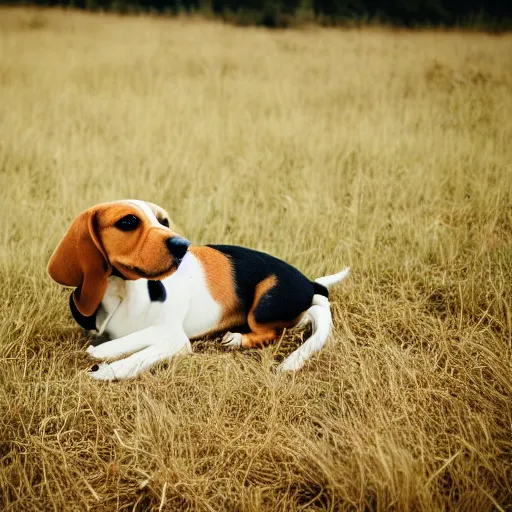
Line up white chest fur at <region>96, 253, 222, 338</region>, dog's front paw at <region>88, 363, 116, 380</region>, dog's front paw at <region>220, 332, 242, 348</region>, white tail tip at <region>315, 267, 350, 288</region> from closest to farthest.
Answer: dog's front paw at <region>88, 363, 116, 380</region> < white chest fur at <region>96, 253, 222, 338</region> < dog's front paw at <region>220, 332, 242, 348</region> < white tail tip at <region>315, 267, 350, 288</region>

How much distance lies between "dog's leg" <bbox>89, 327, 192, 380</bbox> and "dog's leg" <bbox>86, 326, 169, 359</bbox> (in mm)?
14

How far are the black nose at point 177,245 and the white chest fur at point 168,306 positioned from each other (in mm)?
342

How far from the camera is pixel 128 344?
211 centimetres

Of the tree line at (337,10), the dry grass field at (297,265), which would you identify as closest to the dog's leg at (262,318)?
the dry grass field at (297,265)

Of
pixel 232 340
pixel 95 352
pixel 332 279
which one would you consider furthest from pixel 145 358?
pixel 332 279

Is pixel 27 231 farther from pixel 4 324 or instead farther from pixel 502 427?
pixel 502 427

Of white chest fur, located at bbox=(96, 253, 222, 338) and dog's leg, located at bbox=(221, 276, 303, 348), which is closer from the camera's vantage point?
white chest fur, located at bbox=(96, 253, 222, 338)

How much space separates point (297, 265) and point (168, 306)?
106 centimetres

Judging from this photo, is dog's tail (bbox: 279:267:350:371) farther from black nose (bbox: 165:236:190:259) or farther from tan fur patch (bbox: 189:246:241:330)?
black nose (bbox: 165:236:190:259)

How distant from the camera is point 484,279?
281 centimetres

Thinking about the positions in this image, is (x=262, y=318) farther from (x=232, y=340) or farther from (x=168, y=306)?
(x=168, y=306)

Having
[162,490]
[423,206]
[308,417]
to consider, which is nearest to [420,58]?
[423,206]

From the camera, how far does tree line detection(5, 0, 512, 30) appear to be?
13492mm

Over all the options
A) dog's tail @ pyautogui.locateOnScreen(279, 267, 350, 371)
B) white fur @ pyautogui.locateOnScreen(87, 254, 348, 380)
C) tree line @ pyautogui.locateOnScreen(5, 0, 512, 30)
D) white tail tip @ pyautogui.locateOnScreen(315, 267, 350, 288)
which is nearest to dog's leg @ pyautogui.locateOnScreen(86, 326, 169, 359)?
white fur @ pyautogui.locateOnScreen(87, 254, 348, 380)
